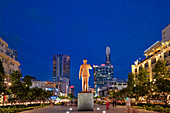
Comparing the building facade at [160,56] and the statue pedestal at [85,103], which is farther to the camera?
the building facade at [160,56]

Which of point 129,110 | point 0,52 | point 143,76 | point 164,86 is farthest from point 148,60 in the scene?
point 129,110

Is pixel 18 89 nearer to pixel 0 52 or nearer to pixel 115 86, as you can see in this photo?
pixel 0 52

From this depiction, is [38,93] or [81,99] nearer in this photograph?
→ [81,99]

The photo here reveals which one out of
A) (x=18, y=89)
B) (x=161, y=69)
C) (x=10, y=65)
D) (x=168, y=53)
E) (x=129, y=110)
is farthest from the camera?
(x=10, y=65)

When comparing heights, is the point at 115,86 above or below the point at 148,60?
below

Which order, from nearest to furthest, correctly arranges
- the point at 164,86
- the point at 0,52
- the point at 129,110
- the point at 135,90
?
1. the point at 129,110
2. the point at 164,86
3. the point at 135,90
4. the point at 0,52

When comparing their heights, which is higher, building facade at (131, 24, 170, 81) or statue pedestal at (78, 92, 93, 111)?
building facade at (131, 24, 170, 81)

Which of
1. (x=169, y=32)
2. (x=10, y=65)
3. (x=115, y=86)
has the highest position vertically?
(x=169, y=32)

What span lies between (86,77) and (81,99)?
9.32ft

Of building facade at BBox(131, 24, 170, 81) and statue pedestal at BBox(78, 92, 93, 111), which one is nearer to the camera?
statue pedestal at BBox(78, 92, 93, 111)

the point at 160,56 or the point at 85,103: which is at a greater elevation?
the point at 160,56

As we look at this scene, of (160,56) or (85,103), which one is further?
(160,56)

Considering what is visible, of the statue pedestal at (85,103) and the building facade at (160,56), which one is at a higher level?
the building facade at (160,56)

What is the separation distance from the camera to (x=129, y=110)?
11.7 m
